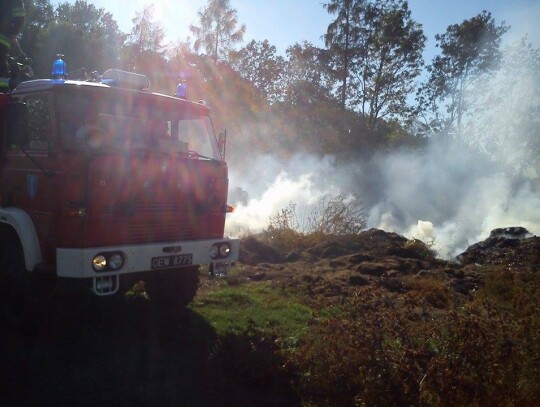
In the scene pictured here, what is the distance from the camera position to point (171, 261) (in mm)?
5918

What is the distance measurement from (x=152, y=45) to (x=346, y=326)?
2838 cm

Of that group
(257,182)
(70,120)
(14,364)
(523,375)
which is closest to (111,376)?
(14,364)

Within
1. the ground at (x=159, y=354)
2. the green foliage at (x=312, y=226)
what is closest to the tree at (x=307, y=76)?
the green foliage at (x=312, y=226)

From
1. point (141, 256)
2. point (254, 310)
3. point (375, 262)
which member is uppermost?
point (141, 256)

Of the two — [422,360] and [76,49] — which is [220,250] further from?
[76,49]

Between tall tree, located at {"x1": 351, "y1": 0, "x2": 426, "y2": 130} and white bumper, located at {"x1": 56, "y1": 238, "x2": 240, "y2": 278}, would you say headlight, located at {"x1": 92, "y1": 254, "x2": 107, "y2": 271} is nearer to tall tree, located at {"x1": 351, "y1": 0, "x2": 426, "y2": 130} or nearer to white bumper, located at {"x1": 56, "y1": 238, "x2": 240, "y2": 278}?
white bumper, located at {"x1": 56, "y1": 238, "x2": 240, "y2": 278}

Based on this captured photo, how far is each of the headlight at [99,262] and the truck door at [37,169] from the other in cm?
Result: 51

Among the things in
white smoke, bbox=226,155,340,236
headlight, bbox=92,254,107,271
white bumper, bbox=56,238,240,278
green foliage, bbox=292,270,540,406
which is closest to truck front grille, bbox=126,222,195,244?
white bumper, bbox=56,238,240,278

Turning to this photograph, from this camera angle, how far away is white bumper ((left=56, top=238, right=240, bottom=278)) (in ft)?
17.0

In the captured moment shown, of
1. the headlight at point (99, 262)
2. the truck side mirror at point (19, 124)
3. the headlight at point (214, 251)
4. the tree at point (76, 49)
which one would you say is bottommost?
the headlight at point (99, 262)

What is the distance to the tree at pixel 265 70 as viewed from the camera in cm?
3497

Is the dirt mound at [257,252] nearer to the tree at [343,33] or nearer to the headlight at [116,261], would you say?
the headlight at [116,261]

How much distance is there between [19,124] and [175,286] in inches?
102

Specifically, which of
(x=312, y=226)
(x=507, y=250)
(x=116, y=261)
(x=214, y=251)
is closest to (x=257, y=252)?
(x=312, y=226)
